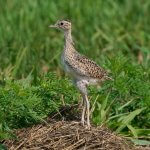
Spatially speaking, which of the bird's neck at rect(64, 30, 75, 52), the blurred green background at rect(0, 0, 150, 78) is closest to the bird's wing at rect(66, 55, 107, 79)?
the bird's neck at rect(64, 30, 75, 52)

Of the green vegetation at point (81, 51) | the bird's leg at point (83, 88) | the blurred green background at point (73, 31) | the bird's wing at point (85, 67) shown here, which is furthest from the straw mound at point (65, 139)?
the blurred green background at point (73, 31)

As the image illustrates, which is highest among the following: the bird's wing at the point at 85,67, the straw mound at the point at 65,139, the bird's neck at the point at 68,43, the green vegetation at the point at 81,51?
the bird's neck at the point at 68,43

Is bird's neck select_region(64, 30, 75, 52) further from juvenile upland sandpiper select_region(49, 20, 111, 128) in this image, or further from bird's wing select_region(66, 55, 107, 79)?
bird's wing select_region(66, 55, 107, 79)

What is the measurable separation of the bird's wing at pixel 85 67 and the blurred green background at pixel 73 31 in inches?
92.2

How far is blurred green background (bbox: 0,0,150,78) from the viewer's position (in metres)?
12.9

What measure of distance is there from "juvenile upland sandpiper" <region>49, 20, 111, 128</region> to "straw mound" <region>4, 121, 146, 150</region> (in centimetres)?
22

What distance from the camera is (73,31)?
48.2 feet

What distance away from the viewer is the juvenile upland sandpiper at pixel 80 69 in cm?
971

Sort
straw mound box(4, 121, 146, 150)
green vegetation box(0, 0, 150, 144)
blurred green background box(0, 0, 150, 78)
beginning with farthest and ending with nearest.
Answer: blurred green background box(0, 0, 150, 78)
green vegetation box(0, 0, 150, 144)
straw mound box(4, 121, 146, 150)

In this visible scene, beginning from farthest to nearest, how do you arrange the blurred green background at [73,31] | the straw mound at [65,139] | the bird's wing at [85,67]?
1. the blurred green background at [73,31]
2. the bird's wing at [85,67]
3. the straw mound at [65,139]

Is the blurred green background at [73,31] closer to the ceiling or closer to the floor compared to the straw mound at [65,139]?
closer to the ceiling

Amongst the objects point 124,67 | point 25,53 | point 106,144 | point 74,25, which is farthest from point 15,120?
point 74,25

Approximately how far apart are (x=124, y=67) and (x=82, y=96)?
107cm

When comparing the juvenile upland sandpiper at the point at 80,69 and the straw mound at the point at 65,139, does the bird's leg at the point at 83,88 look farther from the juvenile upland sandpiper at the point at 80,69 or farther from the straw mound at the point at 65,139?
the straw mound at the point at 65,139
